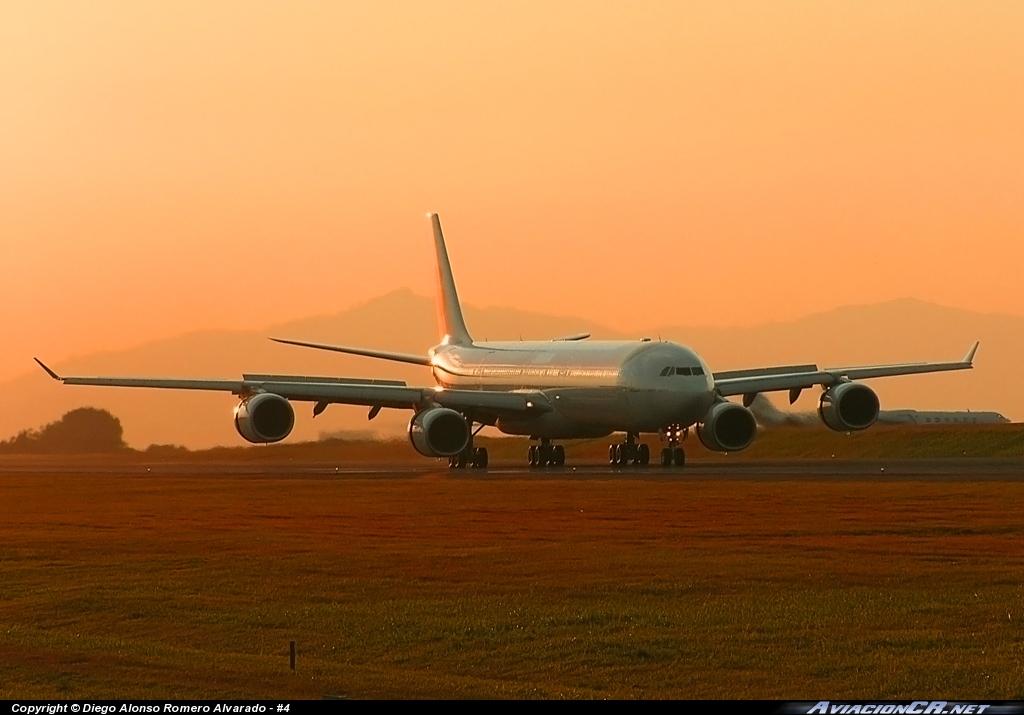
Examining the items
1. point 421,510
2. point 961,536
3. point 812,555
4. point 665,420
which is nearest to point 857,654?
point 812,555

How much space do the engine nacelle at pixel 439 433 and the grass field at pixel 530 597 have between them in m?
14.5

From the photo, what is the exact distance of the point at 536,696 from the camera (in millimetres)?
16484

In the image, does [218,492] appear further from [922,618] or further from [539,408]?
[922,618]

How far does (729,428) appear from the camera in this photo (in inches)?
2212

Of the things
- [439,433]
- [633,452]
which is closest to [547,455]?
[633,452]

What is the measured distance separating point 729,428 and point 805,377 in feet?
17.1

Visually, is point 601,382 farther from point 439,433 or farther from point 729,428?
point 439,433

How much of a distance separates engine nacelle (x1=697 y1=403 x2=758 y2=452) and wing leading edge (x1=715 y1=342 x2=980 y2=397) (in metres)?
3.37

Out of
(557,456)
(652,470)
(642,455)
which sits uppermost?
(557,456)

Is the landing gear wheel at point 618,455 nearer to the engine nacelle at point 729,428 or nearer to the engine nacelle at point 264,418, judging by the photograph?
the engine nacelle at point 729,428

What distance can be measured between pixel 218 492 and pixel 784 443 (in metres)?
29.6

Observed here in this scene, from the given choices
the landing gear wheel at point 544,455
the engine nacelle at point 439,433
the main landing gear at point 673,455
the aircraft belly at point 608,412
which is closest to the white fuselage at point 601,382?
the aircraft belly at point 608,412

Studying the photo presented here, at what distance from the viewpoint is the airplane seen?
179 feet

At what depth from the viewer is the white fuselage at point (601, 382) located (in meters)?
54.1
